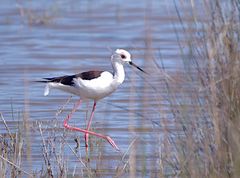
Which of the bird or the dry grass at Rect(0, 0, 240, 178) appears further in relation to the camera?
the bird

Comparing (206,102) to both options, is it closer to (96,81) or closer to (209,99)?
(209,99)

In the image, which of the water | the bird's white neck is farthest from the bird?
the water

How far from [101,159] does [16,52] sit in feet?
24.2

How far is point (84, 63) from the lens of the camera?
43.0 feet

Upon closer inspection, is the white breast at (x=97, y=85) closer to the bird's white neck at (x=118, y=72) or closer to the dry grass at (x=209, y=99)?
the bird's white neck at (x=118, y=72)

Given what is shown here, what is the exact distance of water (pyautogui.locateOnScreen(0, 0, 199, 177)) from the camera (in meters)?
7.43

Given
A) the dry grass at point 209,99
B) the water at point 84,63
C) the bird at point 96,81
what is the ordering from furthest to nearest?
the bird at point 96,81
the water at point 84,63
the dry grass at point 209,99

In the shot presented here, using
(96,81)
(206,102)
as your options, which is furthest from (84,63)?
(206,102)

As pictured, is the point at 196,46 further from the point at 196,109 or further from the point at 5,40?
the point at 5,40

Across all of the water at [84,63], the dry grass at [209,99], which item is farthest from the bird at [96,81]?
the dry grass at [209,99]

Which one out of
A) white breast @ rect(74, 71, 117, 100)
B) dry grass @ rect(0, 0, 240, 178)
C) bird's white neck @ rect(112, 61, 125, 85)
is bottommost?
dry grass @ rect(0, 0, 240, 178)

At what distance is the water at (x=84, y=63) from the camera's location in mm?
7426

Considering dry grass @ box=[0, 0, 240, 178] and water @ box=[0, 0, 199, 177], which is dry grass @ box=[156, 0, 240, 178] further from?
water @ box=[0, 0, 199, 177]

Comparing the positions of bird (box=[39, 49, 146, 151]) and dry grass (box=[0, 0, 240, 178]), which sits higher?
bird (box=[39, 49, 146, 151])
